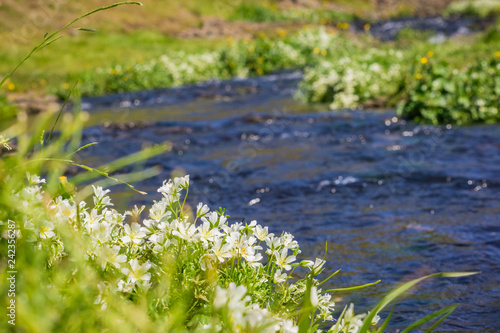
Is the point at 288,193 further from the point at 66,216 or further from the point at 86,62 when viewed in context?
the point at 86,62

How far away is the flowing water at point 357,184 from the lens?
358 cm

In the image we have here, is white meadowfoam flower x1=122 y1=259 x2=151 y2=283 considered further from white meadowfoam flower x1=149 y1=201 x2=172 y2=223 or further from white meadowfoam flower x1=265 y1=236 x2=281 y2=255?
white meadowfoam flower x1=265 y1=236 x2=281 y2=255

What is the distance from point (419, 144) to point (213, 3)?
37.7m

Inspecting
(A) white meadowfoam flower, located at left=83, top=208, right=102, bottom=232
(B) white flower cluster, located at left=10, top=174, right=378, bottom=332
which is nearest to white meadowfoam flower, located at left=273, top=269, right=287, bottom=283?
(B) white flower cluster, located at left=10, top=174, right=378, bottom=332

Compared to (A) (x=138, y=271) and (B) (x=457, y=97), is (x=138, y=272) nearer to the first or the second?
(A) (x=138, y=271)

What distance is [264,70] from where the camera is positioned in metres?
17.2

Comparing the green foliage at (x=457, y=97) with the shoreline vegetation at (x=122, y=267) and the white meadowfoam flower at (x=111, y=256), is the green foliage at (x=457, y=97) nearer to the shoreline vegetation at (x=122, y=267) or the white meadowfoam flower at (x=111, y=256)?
the shoreline vegetation at (x=122, y=267)

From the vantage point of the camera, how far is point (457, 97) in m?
8.48

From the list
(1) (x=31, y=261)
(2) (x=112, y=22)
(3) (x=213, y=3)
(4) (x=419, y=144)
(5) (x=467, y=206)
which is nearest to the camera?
(1) (x=31, y=261)

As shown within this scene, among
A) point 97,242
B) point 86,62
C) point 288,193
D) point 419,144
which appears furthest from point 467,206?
point 86,62

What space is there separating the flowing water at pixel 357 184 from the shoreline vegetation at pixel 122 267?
1.30 metres

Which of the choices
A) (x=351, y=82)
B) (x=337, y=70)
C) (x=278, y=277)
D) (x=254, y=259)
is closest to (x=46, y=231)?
(x=254, y=259)

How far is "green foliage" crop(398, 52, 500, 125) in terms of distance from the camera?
8.26 m

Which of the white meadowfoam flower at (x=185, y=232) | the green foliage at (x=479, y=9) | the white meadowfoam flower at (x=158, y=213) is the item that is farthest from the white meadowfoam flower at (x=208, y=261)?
the green foliage at (x=479, y=9)
